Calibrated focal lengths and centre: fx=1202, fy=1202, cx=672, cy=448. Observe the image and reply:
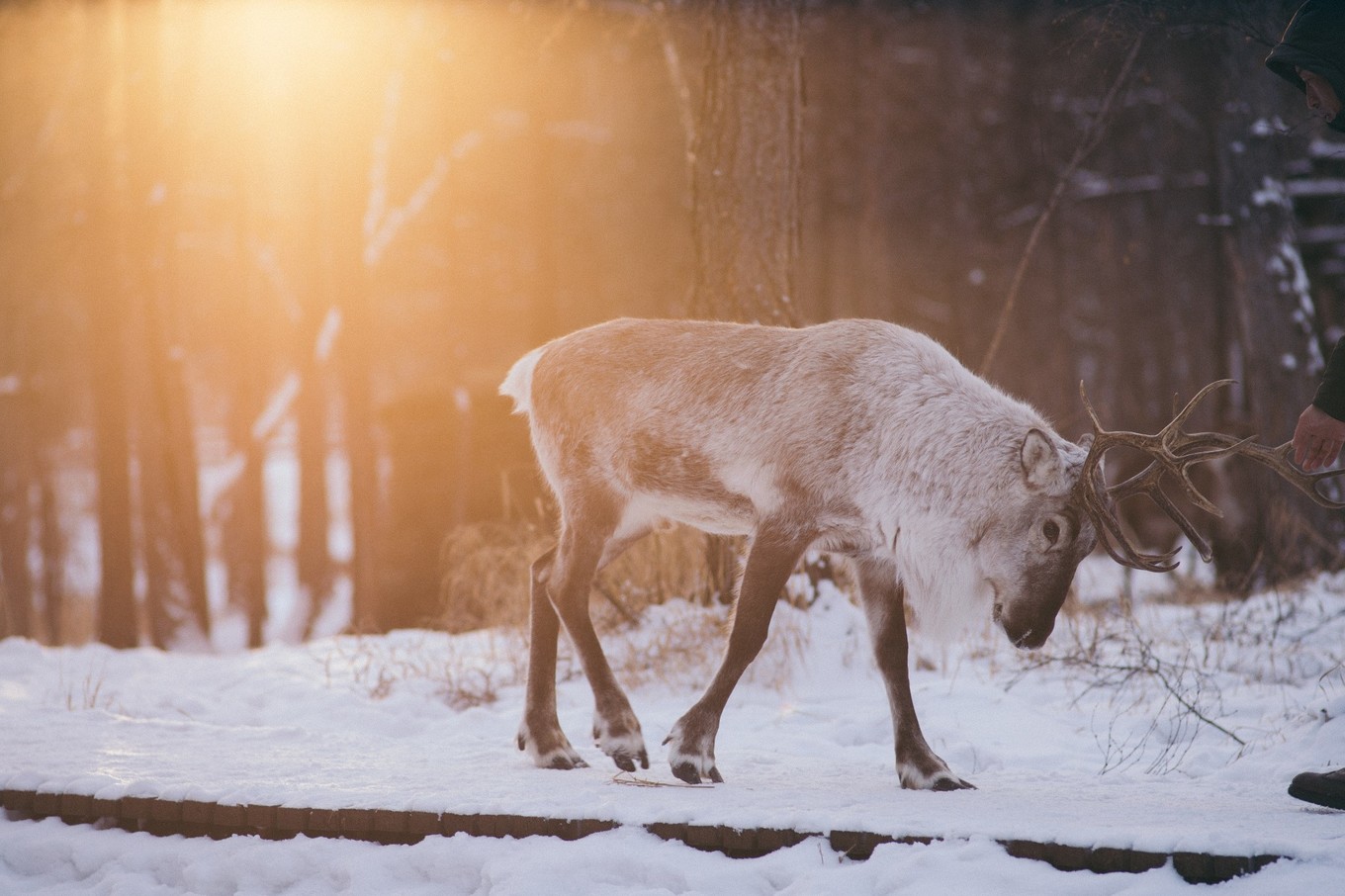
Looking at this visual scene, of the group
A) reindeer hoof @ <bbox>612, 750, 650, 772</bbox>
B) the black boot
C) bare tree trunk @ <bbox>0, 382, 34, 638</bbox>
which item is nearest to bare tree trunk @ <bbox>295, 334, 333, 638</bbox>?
bare tree trunk @ <bbox>0, 382, 34, 638</bbox>

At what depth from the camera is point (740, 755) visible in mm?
5027

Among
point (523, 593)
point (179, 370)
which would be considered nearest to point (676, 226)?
point (179, 370)

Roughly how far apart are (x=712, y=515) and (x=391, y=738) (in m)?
1.85

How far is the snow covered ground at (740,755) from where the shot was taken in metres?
3.43

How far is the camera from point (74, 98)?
14688 millimetres

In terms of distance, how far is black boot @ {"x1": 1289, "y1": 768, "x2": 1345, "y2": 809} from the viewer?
365 cm

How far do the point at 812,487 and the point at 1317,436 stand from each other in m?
1.71

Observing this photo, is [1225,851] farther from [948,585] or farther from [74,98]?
[74,98]

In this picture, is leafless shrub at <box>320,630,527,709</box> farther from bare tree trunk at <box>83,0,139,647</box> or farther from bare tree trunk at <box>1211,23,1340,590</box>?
bare tree trunk at <box>1211,23,1340,590</box>

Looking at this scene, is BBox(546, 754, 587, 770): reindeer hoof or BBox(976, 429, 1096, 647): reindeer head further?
BBox(546, 754, 587, 770): reindeer hoof

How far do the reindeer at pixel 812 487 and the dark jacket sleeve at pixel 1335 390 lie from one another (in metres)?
0.44

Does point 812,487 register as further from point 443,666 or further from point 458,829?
point 443,666

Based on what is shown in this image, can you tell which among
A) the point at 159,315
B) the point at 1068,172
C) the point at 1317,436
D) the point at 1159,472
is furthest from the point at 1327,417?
the point at 159,315

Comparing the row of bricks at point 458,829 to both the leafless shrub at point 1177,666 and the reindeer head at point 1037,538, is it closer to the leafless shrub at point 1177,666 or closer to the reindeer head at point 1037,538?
the reindeer head at point 1037,538
